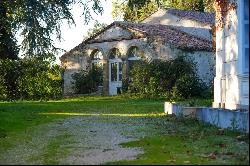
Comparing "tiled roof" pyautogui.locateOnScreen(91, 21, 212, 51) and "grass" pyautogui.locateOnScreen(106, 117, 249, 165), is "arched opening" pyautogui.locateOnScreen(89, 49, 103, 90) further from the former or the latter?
"grass" pyautogui.locateOnScreen(106, 117, 249, 165)

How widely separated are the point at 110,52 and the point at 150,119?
2394 cm

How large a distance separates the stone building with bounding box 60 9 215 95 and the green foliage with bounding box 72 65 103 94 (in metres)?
0.54

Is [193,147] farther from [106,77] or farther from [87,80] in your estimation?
[106,77]

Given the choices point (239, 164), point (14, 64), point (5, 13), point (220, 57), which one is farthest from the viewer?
point (14, 64)

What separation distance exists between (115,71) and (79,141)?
29.2 meters

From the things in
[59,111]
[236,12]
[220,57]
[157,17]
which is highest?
[157,17]

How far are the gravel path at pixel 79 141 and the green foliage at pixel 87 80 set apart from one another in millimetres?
22259

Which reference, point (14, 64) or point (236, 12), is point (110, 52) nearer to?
point (14, 64)

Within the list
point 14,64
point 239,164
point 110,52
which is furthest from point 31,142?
point 110,52

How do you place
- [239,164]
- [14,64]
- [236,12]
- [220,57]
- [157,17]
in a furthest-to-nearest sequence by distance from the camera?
[157,17], [14,64], [220,57], [236,12], [239,164]

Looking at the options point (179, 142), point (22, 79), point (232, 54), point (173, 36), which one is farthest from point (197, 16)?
point (179, 142)

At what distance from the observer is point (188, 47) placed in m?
36.6

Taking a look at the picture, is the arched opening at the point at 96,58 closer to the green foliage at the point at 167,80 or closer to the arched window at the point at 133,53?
the arched window at the point at 133,53

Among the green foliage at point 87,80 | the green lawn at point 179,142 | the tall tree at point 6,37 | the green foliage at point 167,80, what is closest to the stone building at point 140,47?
the green foliage at point 87,80
